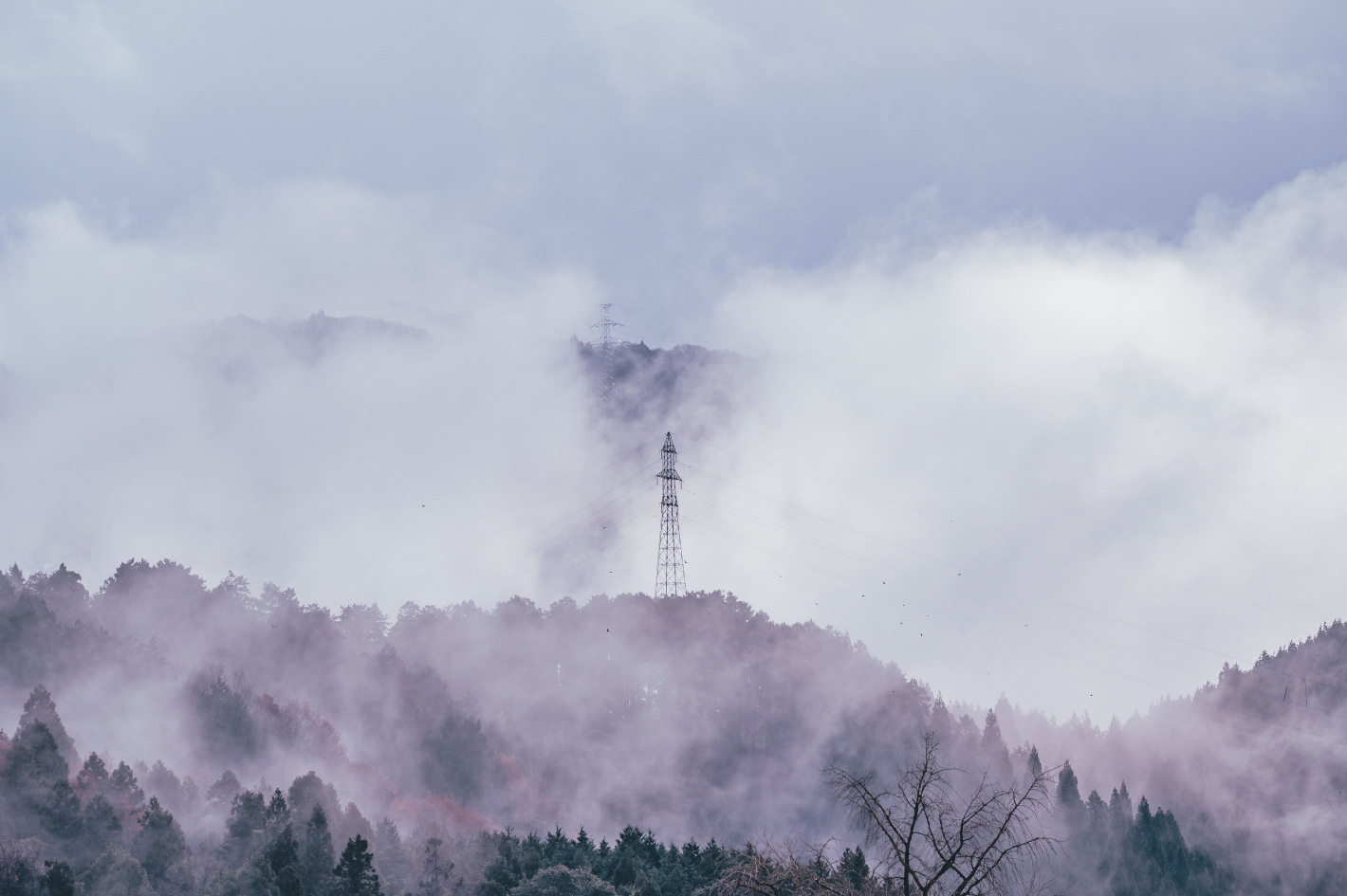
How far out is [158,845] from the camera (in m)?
69.9

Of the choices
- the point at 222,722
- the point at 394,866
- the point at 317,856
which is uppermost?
the point at 222,722

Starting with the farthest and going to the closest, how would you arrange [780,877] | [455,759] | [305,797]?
[455,759], [305,797], [780,877]

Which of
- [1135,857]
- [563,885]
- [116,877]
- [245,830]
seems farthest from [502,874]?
[1135,857]

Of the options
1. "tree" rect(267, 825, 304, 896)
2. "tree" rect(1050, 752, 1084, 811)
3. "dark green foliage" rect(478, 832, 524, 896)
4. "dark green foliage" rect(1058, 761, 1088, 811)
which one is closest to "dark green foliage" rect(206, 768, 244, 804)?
"tree" rect(267, 825, 304, 896)

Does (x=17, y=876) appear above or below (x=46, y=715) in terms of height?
below

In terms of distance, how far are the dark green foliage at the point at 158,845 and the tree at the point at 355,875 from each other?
558 inches

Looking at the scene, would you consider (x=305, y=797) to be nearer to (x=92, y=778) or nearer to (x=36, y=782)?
(x=92, y=778)

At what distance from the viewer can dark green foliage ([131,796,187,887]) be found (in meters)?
68.4

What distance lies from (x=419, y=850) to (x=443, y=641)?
72384mm

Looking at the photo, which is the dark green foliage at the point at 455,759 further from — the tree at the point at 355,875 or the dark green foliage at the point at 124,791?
the tree at the point at 355,875

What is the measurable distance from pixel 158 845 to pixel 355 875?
58.5ft

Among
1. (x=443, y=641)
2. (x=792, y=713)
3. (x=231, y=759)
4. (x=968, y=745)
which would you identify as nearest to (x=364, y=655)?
(x=443, y=641)

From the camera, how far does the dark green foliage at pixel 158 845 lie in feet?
225

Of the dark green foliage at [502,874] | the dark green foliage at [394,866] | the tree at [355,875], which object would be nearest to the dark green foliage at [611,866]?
the dark green foliage at [502,874]
